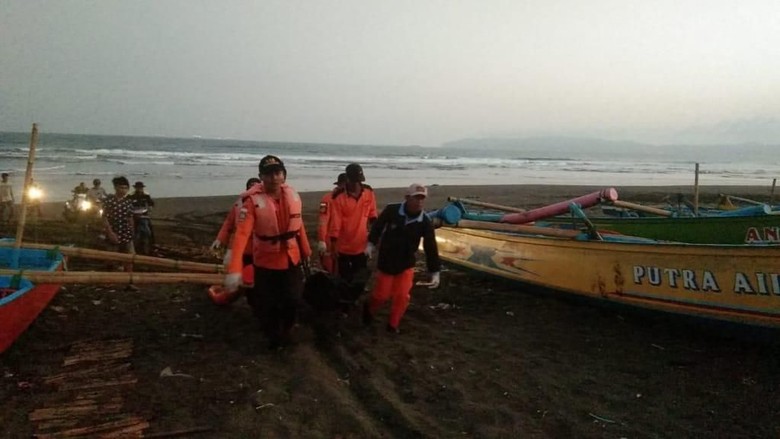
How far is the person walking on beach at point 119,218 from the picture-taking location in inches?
301

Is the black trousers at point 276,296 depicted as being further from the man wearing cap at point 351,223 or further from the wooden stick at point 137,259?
the man wearing cap at point 351,223

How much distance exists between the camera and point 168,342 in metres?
5.56

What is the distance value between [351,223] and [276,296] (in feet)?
5.12

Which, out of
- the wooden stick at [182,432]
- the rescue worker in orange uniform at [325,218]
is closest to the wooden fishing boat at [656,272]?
the rescue worker in orange uniform at [325,218]

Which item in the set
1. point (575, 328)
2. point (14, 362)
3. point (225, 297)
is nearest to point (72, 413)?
point (14, 362)

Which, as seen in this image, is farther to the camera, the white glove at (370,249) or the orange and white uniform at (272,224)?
the white glove at (370,249)

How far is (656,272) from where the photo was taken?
5.78 metres

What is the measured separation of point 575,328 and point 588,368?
118cm

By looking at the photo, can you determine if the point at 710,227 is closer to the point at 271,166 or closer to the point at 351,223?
the point at 351,223

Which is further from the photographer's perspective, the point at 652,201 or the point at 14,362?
the point at 652,201

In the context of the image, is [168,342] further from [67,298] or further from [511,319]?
[511,319]

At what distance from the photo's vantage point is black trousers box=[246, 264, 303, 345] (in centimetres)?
515

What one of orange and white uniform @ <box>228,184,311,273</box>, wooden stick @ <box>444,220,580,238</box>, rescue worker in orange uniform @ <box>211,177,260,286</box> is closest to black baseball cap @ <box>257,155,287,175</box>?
orange and white uniform @ <box>228,184,311,273</box>

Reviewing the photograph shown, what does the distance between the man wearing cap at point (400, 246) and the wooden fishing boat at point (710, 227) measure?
3.13m
